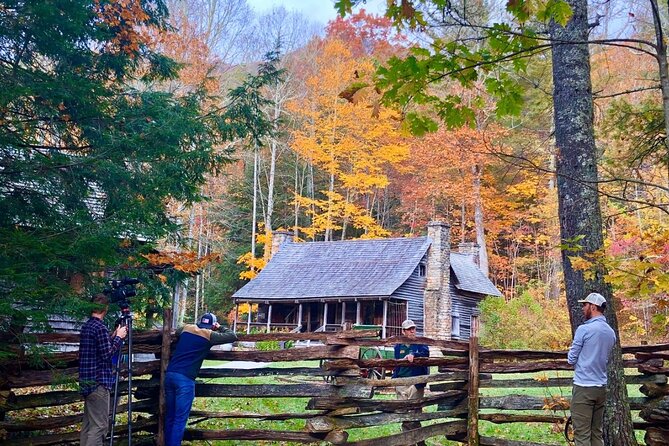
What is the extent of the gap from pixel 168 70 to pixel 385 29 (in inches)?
1066

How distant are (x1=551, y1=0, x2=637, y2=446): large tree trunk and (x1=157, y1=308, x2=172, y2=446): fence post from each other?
485 centimetres

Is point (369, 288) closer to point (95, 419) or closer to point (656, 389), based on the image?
point (656, 389)

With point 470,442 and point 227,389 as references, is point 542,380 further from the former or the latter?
point 227,389

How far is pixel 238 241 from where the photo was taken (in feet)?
142

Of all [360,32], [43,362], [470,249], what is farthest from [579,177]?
[360,32]

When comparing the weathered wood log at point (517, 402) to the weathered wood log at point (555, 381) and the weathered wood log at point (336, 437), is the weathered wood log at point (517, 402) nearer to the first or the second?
the weathered wood log at point (555, 381)

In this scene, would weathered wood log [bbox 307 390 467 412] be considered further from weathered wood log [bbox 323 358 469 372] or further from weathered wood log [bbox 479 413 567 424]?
weathered wood log [bbox 479 413 567 424]

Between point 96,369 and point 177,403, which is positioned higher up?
point 96,369

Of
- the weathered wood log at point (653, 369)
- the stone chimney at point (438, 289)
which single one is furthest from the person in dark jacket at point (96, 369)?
the stone chimney at point (438, 289)

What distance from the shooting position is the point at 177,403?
7.92 m

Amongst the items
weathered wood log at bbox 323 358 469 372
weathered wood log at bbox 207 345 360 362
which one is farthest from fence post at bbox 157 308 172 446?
weathered wood log at bbox 323 358 469 372

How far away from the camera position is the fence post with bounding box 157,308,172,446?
26.8 ft

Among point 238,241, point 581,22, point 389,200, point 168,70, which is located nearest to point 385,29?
point 389,200

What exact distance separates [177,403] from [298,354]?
1.61 m
